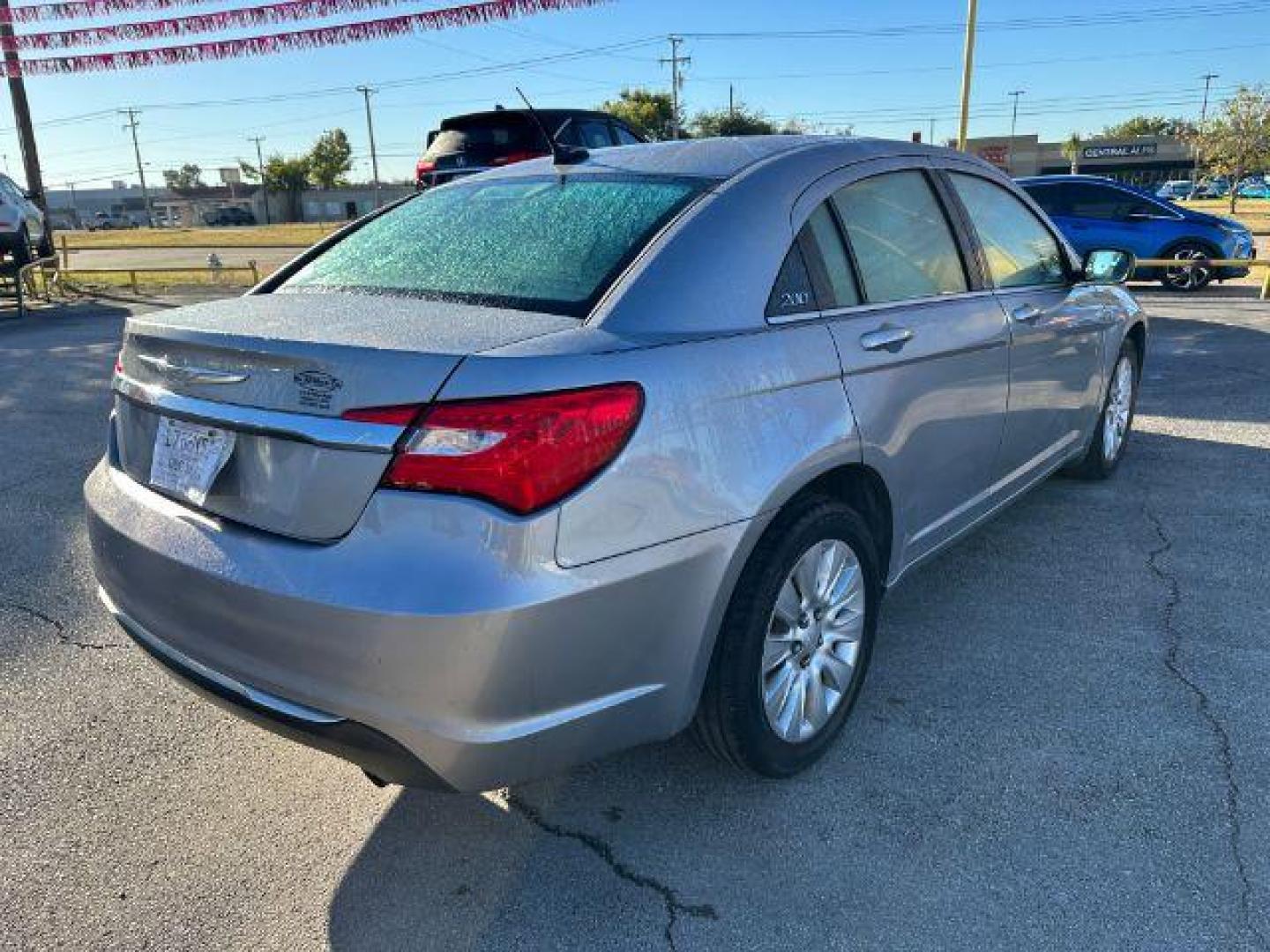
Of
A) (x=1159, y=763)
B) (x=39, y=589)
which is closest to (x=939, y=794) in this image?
(x=1159, y=763)

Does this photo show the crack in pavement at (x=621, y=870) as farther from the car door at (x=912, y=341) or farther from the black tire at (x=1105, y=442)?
the black tire at (x=1105, y=442)

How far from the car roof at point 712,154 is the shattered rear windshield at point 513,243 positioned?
0.26 feet

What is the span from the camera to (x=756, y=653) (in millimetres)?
2361

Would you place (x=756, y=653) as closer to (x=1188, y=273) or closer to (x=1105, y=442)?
(x=1105, y=442)

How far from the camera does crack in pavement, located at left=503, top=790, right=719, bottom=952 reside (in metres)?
2.15

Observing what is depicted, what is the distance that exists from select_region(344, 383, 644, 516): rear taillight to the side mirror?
3680 millimetres

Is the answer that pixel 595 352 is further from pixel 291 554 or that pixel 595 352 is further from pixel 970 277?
pixel 970 277

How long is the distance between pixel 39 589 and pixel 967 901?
3704 millimetres

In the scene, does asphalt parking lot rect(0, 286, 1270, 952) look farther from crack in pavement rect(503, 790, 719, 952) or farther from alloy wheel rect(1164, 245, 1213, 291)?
alloy wheel rect(1164, 245, 1213, 291)

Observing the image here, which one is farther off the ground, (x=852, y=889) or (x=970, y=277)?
(x=970, y=277)

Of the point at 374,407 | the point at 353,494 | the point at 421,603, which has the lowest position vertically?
the point at 421,603

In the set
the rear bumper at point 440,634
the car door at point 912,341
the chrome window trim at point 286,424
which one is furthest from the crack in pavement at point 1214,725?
the chrome window trim at point 286,424

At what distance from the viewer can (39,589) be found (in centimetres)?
393

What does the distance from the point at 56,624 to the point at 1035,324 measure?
3.93m
